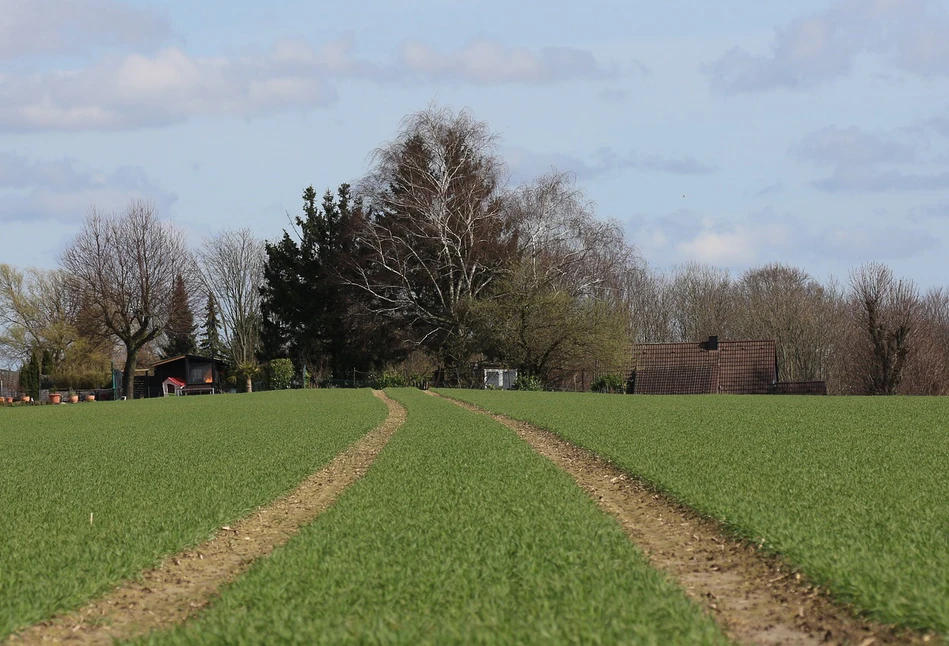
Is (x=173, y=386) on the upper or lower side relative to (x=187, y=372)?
lower

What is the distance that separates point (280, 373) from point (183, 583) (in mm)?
57390

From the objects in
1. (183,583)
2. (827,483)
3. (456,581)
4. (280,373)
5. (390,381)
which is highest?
(280,373)

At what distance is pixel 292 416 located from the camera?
1248 inches

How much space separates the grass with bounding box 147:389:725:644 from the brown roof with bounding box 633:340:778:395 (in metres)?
54.3

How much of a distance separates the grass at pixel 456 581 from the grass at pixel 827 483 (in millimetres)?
1369

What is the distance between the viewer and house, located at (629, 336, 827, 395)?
214 ft

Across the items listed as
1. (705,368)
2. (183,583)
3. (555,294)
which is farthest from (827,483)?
(705,368)

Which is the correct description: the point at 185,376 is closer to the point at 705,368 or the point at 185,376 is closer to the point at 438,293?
the point at 438,293

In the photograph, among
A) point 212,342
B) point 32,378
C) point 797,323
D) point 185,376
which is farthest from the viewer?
point 212,342

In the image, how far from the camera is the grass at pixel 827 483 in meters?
7.26

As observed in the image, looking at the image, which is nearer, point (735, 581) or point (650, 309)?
point (735, 581)

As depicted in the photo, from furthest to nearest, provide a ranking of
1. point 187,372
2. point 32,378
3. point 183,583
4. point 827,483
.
→ 1. point 187,372
2. point 32,378
3. point 827,483
4. point 183,583

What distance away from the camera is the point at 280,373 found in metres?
64.8

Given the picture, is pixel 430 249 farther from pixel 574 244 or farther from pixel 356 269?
pixel 574 244
